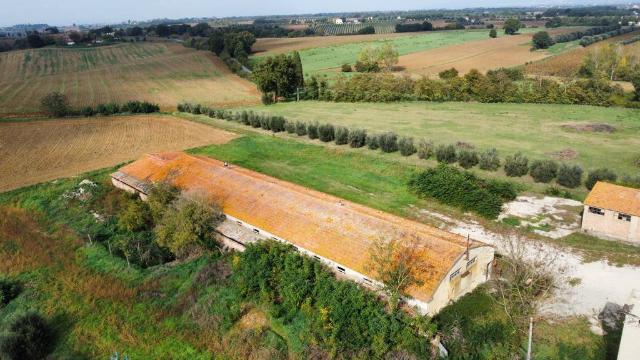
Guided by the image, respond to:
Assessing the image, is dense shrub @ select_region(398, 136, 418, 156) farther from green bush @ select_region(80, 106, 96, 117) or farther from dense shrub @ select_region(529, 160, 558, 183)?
green bush @ select_region(80, 106, 96, 117)

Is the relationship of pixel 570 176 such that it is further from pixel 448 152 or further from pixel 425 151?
pixel 425 151

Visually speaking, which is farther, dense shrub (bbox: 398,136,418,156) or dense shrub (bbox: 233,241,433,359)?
dense shrub (bbox: 398,136,418,156)

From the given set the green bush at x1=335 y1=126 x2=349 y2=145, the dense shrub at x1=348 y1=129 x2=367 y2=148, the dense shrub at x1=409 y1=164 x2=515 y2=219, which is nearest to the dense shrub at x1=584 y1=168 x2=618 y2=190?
the dense shrub at x1=409 y1=164 x2=515 y2=219

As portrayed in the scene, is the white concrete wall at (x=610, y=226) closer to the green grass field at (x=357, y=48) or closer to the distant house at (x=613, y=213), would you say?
the distant house at (x=613, y=213)

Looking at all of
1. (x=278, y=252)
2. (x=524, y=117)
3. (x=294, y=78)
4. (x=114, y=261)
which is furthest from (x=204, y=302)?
(x=294, y=78)

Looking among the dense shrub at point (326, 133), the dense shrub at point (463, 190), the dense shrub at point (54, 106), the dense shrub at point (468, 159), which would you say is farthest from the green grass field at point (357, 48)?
the dense shrub at point (463, 190)

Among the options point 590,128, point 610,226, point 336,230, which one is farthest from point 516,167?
point 590,128

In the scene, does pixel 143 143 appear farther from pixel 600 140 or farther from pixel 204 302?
pixel 600 140
